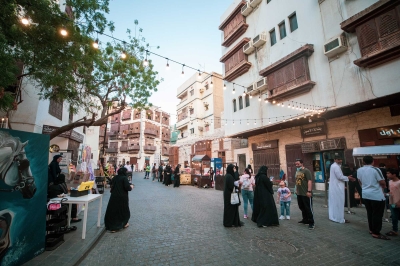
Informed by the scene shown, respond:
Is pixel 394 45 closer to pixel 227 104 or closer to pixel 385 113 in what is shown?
pixel 385 113

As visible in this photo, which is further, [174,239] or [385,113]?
[385,113]

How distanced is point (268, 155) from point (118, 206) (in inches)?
539

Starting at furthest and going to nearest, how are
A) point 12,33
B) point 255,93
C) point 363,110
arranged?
point 255,93, point 363,110, point 12,33

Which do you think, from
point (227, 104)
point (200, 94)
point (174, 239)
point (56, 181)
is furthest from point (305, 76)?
point (200, 94)

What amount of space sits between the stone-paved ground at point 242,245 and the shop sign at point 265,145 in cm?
976

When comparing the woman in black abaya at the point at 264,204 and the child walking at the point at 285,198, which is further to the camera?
the child walking at the point at 285,198

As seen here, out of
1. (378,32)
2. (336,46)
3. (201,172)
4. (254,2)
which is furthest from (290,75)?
(201,172)

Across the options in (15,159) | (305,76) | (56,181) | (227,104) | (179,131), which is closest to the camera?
(15,159)

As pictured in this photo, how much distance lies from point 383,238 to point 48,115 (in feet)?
54.6

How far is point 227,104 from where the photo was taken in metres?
20.0

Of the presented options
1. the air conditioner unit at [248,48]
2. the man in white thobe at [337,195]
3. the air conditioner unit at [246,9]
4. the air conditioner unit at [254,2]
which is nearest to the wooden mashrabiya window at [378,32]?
the man in white thobe at [337,195]

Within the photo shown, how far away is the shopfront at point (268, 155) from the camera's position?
1585cm

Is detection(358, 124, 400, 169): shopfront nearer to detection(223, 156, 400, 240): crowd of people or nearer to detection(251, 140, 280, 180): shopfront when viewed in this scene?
detection(223, 156, 400, 240): crowd of people

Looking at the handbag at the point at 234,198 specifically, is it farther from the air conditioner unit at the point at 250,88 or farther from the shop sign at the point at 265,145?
the air conditioner unit at the point at 250,88
